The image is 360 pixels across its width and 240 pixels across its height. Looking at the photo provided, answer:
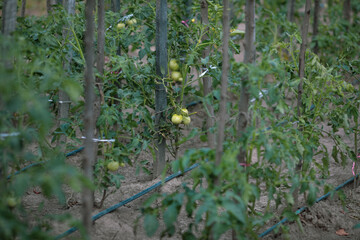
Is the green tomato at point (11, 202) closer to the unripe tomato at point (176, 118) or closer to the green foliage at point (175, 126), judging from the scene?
the green foliage at point (175, 126)

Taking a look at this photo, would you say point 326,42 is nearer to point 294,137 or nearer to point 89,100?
point 294,137

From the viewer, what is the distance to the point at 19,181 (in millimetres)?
1404

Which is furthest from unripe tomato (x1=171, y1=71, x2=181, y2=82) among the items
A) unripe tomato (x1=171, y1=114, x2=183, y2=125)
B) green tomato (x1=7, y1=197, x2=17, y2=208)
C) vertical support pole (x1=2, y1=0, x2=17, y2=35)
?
green tomato (x1=7, y1=197, x2=17, y2=208)

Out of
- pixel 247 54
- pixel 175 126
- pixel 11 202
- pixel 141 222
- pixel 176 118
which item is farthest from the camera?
pixel 175 126

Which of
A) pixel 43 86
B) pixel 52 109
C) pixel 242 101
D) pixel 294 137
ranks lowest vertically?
pixel 52 109

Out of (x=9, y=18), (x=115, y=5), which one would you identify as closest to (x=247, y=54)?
(x=9, y=18)

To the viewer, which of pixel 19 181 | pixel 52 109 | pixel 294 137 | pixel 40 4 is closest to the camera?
pixel 19 181

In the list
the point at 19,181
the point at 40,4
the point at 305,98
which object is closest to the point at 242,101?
the point at 305,98

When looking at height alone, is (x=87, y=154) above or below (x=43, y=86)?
below

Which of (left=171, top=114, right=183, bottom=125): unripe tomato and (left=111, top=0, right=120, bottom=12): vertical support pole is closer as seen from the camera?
(left=171, top=114, right=183, bottom=125): unripe tomato

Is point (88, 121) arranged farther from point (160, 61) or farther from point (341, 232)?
point (341, 232)

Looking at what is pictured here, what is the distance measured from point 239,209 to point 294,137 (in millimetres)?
556

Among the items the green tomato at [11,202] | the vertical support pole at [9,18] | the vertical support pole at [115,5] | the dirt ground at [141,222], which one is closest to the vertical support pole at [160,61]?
the dirt ground at [141,222]

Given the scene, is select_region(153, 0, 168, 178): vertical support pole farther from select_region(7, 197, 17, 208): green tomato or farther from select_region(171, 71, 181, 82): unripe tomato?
select_region(7, 197, 17, 208): green tomato
